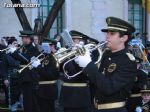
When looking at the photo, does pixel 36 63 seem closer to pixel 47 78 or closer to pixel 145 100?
pixel 47 78

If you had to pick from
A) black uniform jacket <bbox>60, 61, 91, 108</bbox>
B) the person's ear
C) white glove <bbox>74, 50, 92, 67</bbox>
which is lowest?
black uniform jacket <bbox>60, 61, 91, 108</bbox>

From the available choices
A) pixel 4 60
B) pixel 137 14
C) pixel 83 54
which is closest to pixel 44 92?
pixel 4 60

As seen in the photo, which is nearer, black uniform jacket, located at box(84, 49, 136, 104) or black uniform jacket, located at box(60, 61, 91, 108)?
black uniform jacket, located at box(84, 49, 136, 104)

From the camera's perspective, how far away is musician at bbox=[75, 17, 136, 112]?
481 centimetres

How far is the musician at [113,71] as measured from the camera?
189 inches

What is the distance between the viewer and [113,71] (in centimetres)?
499

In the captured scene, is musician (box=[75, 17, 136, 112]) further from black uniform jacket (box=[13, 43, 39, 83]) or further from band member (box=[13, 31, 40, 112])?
band member (box=[13, 31, 40, 112])

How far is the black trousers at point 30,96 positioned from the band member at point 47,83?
297mm

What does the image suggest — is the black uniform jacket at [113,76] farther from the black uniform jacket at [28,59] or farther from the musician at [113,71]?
the black uniform jacket at [28,59]

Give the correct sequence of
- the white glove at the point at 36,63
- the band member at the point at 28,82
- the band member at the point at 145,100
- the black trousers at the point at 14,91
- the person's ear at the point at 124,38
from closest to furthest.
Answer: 1. the person's ear at the point at 124,38
2. the band member at the point at 145,100
3. the white glove at the point at 36,63
4. the band member at the point at 28,82
5. the black trousers at the point at 14,91

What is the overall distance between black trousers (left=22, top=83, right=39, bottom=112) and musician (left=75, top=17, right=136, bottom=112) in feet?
14.3

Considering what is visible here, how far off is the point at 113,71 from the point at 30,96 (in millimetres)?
4690

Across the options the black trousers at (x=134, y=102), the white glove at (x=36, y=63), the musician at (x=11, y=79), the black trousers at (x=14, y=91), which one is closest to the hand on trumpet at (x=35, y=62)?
the white glove at (x=36, y=63)

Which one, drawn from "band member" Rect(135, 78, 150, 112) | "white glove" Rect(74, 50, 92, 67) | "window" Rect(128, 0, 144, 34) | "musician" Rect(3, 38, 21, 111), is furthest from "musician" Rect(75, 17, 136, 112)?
"window" Rect(128, 0, 144, 34)
